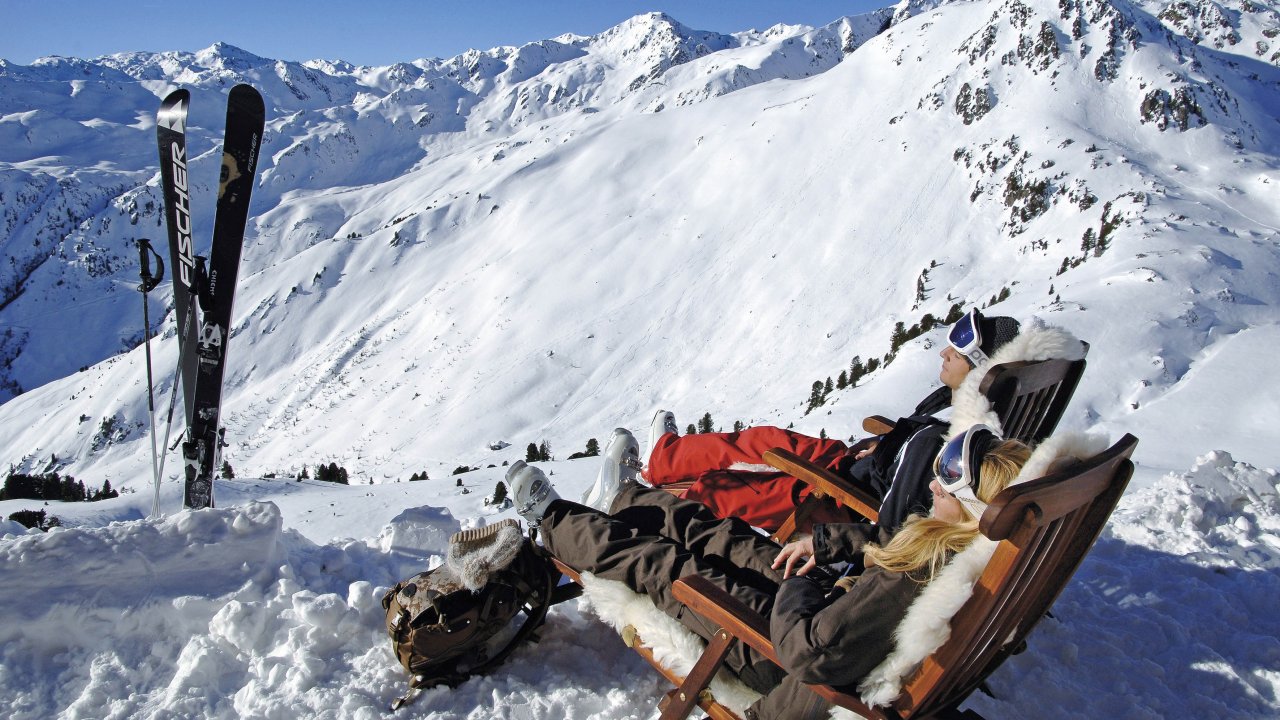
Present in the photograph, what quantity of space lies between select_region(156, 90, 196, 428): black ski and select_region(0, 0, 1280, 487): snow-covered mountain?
8.87 metres

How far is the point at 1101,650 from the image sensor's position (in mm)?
3424

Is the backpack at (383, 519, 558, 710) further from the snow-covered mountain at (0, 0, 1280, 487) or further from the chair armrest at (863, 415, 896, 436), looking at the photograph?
the snow-covered mountain at (0, 0, 1280, 487)

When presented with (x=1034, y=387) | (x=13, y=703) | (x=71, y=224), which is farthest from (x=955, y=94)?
Answer: (x=71, y=224)

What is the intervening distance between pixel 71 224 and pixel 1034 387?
218 m

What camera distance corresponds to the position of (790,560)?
299 cm

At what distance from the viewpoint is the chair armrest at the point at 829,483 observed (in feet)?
12.3

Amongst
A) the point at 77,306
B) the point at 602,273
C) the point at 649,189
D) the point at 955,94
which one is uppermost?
the point at 955,94

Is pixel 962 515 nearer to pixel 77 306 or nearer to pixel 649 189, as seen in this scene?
pixel 649 189

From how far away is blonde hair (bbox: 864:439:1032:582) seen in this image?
7.21 feet

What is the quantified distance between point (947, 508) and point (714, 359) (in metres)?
28.3

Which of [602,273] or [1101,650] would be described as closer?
[1101,650]

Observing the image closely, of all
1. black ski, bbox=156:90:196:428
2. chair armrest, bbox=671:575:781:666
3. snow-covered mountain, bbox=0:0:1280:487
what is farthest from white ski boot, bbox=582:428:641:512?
snow-covered mountain, bbox=0:0:1280:487

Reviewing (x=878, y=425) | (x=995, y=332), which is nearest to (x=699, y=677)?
(x=995, y=332)

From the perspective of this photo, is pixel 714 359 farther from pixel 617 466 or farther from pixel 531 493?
pixel 531 493
